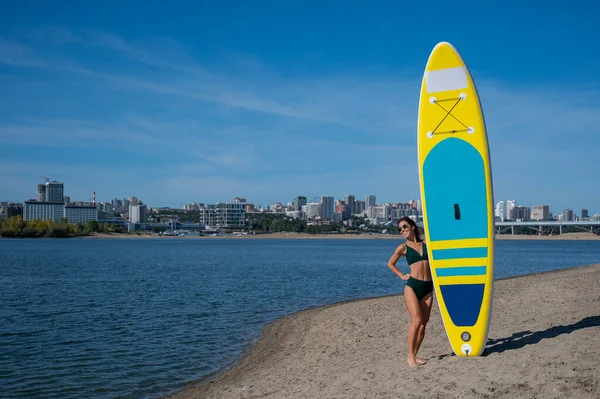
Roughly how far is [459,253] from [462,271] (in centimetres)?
24

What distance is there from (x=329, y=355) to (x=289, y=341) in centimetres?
281

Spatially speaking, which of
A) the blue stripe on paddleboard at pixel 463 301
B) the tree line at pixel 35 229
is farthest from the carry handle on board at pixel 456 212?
the tree line at pixel 35 229

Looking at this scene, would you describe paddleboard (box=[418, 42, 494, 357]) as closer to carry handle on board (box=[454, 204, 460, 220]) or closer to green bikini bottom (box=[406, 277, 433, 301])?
carry handle on board (box=[454, 204, 460, 220])

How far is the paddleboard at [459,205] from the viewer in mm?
7816

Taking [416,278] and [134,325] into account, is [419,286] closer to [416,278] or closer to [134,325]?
[416,278]

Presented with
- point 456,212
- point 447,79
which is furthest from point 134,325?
point 447,79

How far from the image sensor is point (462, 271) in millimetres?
7875

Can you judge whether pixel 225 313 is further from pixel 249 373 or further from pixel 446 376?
pixel 446 376

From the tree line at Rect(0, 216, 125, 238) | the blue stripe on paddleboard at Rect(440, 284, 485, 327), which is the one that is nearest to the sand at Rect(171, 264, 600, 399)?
the blue stripe on paddleboard at Rect(440, 284, 485, 327)

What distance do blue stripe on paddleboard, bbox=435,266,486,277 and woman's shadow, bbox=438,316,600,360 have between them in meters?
1.07

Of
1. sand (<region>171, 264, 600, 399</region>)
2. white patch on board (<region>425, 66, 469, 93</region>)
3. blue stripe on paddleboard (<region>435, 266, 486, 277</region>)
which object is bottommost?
sand (<region>171, 264, 600, 399</region>)

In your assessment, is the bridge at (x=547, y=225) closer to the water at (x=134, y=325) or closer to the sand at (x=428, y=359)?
the water at (x=134, y=325)

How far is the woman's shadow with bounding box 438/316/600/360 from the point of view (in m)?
8.08

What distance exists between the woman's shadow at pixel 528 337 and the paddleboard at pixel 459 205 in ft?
1.65
